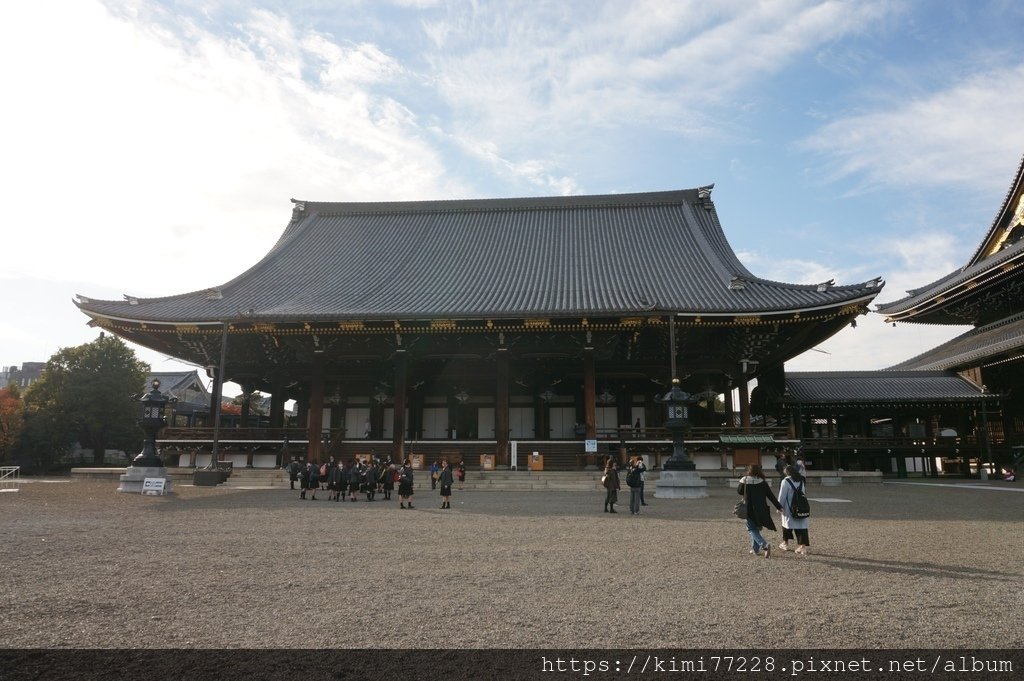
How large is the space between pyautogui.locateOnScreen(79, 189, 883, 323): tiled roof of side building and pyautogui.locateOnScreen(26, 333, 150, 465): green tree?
50.2 ft

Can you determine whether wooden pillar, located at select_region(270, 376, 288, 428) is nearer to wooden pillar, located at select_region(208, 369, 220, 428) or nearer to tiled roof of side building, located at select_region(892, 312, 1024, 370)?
wooden pillar, located at select_region(208, 369, 220, 428)

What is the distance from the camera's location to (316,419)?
78.8ft

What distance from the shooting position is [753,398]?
29984 mm

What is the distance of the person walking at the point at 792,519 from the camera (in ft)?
28.4

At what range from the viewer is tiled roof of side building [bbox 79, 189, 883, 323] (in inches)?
930

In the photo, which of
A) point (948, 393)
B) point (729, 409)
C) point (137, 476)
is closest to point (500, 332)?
point (729, 409)

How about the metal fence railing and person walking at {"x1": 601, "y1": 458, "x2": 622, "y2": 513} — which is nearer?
person walking at {"x1": 601, "y1": 458, "x2": 622, "y2": 513}

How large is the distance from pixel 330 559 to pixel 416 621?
10.1 ft

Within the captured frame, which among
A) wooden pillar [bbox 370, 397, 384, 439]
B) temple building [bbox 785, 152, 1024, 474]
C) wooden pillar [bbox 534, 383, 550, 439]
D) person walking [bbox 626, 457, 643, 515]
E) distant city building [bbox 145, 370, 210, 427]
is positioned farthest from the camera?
distant city building [bbox 145, 370, 210, 427]

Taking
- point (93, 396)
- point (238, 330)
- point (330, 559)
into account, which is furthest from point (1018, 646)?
point (93, 396)

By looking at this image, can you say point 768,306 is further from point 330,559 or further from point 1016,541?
point 330,559

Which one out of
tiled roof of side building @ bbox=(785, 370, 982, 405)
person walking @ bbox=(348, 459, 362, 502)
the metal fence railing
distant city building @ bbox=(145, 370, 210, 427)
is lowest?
the metal fence railing

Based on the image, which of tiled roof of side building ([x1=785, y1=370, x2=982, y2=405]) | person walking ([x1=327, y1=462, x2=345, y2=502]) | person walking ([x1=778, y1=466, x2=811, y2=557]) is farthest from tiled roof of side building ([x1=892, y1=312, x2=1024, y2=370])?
person walking ([x1=327, y1=462, x2=345, y2=502])

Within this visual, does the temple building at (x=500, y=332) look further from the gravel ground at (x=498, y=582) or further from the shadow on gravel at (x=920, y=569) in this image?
the shadow on gravel at (x=920, y=569)
